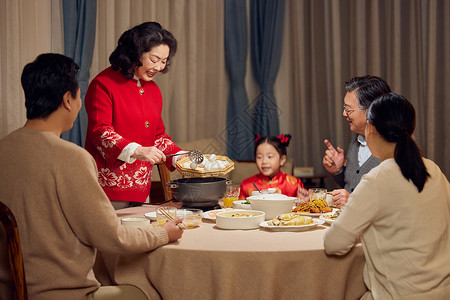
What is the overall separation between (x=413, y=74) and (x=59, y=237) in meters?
4.46

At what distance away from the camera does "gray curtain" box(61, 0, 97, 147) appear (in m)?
4.61

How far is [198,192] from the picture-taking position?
226 centimetres

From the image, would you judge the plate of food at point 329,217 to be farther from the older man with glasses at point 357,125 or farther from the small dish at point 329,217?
the older man with glasses at point 357,125

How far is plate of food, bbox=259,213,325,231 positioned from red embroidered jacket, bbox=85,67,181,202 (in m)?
0.95

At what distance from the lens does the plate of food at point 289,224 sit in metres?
1.83

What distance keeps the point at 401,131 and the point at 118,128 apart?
1.61 metres

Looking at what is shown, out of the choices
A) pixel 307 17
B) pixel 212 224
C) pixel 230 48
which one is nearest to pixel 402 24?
pixel 307 17

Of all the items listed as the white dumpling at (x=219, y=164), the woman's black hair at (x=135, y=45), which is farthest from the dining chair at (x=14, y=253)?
the woman's black hair at (x=135, y=45)

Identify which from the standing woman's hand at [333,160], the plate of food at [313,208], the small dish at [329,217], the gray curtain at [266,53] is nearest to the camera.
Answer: the small dish at [329,217]

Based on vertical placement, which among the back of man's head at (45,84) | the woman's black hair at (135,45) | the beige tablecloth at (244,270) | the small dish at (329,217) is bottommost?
the beige tablecloth at (244,270)

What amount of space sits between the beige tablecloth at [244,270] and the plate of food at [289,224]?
0.41ft

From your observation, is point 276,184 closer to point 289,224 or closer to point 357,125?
point 357,125

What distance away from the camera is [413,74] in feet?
16.6

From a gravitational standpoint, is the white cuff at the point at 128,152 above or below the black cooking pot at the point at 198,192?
above
